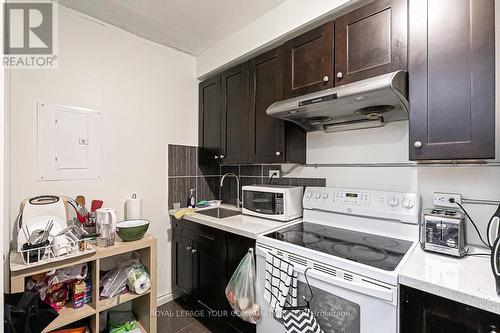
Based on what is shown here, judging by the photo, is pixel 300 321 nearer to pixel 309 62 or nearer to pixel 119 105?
pixel 309 62

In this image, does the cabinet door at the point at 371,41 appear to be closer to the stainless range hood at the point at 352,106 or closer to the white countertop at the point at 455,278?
the stainless range hood at the point at 352,106

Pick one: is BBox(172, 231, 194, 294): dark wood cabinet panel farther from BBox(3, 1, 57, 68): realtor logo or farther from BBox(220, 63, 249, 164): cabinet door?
BBox(3, 1, 57, 68): realtor logo

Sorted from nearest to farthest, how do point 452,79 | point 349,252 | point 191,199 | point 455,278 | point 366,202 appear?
point 455,278 < point 452,79 < point 349,252 < point 366,202 < point 191,199

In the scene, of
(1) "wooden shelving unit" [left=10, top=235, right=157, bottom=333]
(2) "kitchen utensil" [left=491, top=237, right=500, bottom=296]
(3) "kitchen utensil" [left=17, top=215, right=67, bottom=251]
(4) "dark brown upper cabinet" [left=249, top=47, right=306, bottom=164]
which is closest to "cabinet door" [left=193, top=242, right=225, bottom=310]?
(1) "wooden shelving unit" [left=10, top=235, right=157, bottom=333]

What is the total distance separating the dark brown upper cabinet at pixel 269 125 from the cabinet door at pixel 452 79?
818 millimetres

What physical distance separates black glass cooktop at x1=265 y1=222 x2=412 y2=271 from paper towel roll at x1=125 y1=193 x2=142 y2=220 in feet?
3.82

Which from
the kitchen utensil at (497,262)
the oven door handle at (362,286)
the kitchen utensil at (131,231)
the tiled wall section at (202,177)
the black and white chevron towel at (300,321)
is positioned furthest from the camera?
the tiled wall section at (202,177)

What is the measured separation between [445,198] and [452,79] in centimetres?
66

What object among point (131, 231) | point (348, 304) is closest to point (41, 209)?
point (131, 231)

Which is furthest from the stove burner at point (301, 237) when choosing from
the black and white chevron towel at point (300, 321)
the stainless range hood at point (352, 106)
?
the stainless range hood at point (352, 106)

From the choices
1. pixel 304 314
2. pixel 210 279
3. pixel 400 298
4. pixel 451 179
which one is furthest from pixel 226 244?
pixel 451 179

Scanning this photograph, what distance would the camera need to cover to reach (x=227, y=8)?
176 centimetres

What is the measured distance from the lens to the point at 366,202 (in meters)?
1.53

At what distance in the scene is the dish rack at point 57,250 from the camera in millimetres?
1229
